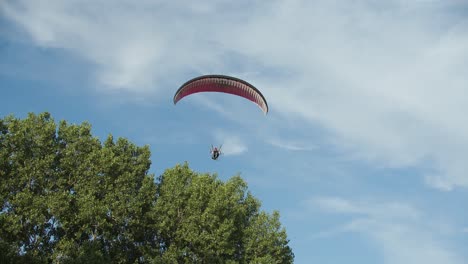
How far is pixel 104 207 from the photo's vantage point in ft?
93.6

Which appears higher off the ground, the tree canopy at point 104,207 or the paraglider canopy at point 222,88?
the paraglider canopy at point 222,88

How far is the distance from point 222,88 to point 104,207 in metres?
9.13

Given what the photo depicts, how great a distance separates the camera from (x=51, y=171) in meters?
28.9

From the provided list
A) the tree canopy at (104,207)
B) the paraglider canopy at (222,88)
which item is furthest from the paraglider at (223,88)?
the tree canopy at (104,207)

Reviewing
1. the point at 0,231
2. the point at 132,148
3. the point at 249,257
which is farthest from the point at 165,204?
the point at 0,231

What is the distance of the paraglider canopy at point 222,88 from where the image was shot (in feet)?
94.8

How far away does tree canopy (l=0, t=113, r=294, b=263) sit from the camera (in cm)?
2759

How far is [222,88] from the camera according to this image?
29500 millimetres

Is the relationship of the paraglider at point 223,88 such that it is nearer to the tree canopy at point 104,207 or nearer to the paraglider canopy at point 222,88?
the paraglider canopy at point 222,88

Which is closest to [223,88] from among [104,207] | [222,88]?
[222,88]

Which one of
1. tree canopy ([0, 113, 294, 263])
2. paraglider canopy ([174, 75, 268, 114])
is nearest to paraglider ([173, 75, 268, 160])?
paraglider canopy ([174, 75, 268, 114])

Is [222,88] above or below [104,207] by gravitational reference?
above

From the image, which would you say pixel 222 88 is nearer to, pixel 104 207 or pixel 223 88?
pixel 223 88

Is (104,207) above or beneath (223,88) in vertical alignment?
beneath
